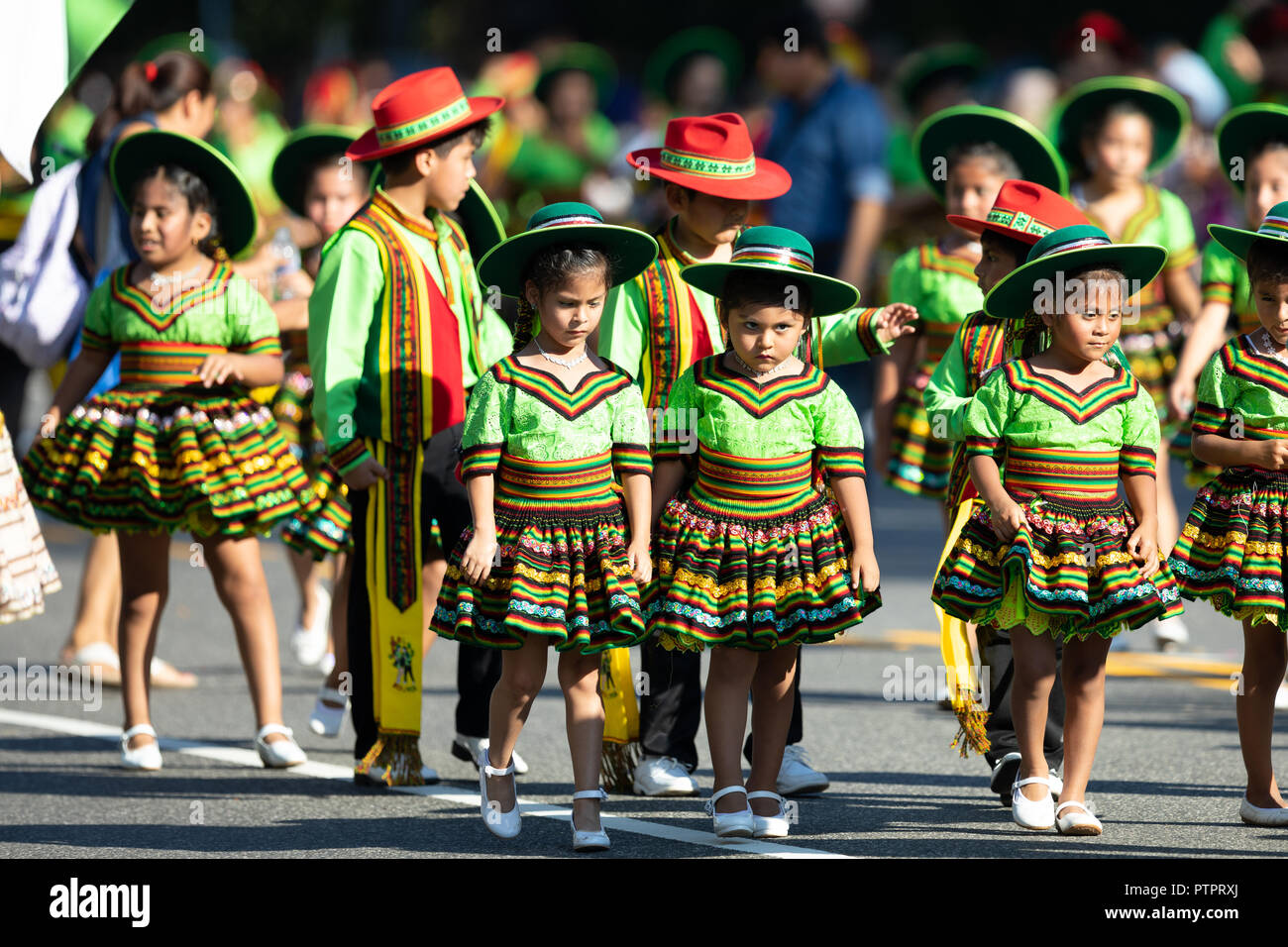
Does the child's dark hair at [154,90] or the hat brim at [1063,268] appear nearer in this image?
the hat brim at [1063,268]

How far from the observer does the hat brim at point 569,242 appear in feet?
19.5

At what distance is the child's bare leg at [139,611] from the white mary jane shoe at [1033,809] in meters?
3.00

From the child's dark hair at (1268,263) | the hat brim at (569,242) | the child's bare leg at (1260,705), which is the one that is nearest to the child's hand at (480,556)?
the hat brim at (569,242)

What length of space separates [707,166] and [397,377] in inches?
46.3

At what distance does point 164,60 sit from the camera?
8.91m

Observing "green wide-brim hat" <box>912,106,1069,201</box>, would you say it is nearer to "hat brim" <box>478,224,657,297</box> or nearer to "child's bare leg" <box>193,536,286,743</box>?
"hat brim" <box>478,224,657,297</box>

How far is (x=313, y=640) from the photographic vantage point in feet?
31.3

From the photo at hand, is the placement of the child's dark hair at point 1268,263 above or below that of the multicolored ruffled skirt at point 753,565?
above

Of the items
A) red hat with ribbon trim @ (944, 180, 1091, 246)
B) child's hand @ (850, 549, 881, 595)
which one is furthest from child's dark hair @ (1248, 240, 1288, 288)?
child's hand @ (850, 549, 881, 595)

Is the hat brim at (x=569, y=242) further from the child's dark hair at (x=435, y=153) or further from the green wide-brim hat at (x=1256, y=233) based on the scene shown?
the green wide-brim hat at (x=1256, y=233)

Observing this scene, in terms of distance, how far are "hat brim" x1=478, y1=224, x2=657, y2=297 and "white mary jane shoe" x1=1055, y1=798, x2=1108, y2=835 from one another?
193 centimetres

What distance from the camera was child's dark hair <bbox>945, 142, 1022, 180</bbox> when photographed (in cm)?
771

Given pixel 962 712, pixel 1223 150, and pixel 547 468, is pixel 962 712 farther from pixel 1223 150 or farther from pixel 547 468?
pixel 1223 150

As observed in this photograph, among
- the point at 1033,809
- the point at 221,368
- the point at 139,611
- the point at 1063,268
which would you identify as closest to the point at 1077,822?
the point at 1033,809
